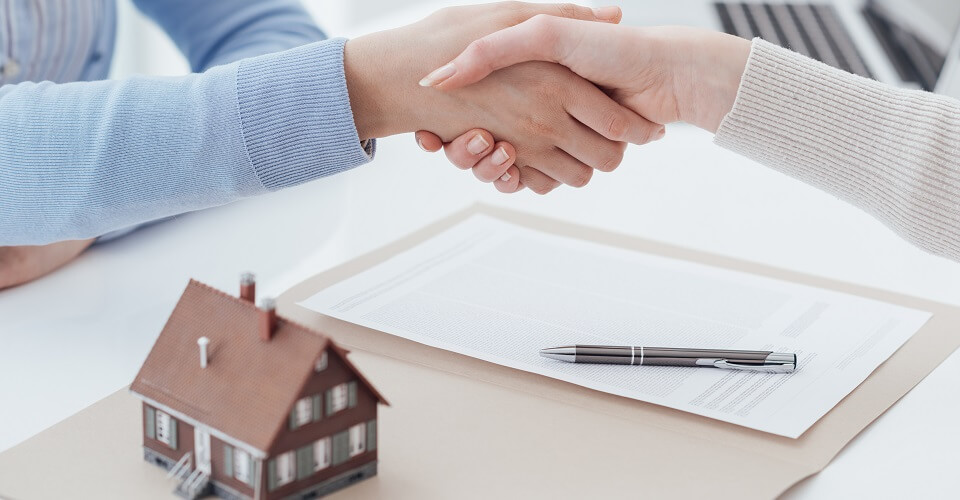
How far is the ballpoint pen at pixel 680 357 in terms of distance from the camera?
2.59 ft

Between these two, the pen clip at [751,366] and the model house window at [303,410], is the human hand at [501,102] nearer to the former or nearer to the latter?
the pen clip at [751,366]

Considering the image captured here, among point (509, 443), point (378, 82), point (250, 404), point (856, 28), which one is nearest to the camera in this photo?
point (250, 404)

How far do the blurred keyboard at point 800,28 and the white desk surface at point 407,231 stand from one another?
346 millimetres

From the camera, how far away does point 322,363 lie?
0.56 m

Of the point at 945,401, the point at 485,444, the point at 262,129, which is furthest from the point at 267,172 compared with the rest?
the point at 945,401

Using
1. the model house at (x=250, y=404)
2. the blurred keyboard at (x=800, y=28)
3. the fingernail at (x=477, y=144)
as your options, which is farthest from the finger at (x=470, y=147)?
the blurred keyboard at (x=800, y=28)

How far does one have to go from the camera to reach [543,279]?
37.7 inches

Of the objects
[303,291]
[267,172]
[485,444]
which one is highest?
[267,172]

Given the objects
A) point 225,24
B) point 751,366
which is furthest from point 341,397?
point 225,24

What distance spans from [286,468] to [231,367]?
0.22ft

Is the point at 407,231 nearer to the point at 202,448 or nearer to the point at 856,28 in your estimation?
the point at 202,448

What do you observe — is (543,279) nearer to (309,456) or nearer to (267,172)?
(267,172)

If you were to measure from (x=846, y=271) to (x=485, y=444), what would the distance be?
540mm

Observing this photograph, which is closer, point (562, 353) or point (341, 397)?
point (341, 397)
